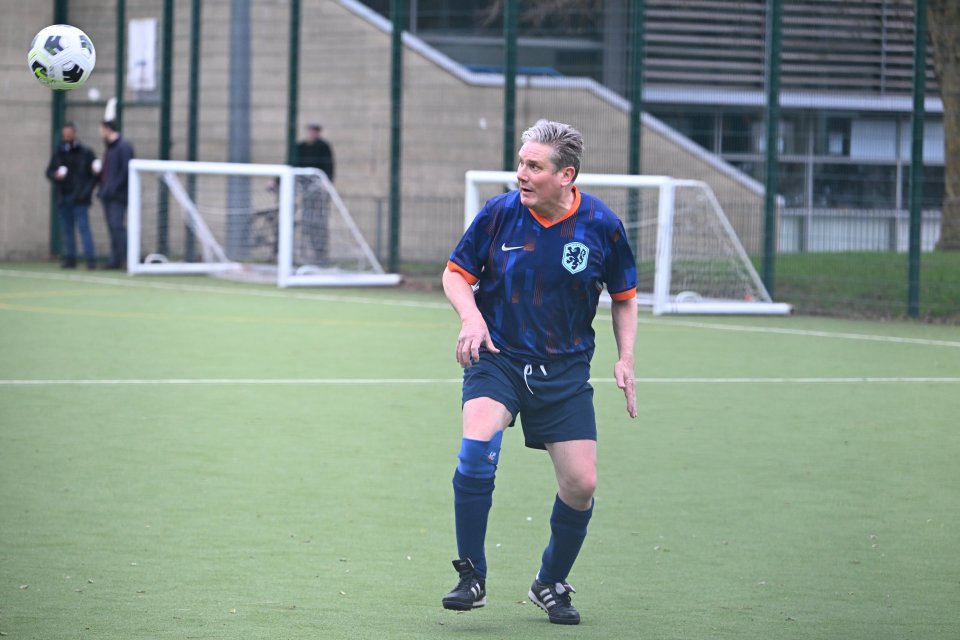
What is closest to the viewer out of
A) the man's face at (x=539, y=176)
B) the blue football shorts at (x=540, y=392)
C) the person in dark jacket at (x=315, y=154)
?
the man's face at (x=539, y=176)

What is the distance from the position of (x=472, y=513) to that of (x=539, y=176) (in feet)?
3.87

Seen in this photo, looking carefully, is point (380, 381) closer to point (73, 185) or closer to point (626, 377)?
point (626, 377)

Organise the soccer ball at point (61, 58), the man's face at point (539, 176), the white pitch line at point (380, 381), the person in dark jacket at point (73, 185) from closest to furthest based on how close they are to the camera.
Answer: the man's face at point (539, 176), the soccer ball at point (61, 58), the white pitch line at point (380, 381), the person in dark jacket at point (73, 185)

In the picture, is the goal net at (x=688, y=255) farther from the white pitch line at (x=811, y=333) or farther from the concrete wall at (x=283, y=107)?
the concrete wall at (x=283, y=107)

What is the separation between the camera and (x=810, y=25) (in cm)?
2003

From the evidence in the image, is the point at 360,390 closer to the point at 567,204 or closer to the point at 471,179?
the point at 567,204

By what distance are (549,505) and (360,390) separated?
13.5 ft

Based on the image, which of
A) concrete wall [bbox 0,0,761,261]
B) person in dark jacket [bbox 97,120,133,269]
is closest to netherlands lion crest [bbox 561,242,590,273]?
person in dark jacket [bbox 97,120,133,269]

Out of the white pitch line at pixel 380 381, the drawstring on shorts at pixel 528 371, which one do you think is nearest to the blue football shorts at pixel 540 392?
the drawstring on shorts at pixel 528 371

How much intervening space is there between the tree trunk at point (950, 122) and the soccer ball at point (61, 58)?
12.9m

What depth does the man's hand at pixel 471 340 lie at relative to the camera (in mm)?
5457

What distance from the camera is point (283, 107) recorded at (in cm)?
2630

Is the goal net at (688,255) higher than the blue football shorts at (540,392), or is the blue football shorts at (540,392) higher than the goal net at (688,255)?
the goal net at (688,255)

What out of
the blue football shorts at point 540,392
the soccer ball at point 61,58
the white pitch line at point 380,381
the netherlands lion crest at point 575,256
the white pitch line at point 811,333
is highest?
the soccer ball at point 61,58
